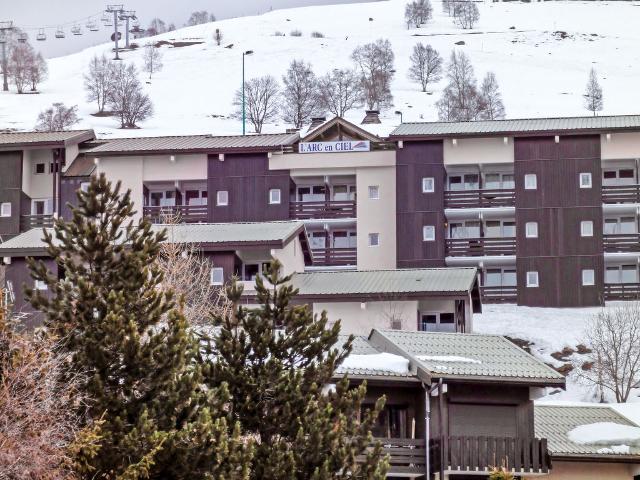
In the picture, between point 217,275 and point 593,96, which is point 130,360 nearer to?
point 217,275

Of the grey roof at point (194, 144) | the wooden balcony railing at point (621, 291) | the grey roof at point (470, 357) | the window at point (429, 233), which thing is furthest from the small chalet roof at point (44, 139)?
the grey roof at point (470, 357)

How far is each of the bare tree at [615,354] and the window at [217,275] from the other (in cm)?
1467

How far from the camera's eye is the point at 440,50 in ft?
524

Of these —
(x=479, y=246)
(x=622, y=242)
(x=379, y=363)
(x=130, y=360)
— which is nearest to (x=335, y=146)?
(x=479, y=246)

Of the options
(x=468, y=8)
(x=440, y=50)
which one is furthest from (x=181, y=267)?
(x=468, y=8)

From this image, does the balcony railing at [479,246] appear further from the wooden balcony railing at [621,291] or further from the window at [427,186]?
the wooden balcony railing at [621,291]

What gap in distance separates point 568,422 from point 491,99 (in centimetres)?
9622

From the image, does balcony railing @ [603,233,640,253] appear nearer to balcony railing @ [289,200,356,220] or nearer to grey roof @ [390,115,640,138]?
grey roof @ [390,115,640,138]

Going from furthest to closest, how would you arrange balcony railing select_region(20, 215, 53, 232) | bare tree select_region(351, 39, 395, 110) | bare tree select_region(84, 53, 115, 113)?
bare tree select_region(84, 53, 115, 113) → bare tree select_region(351, 39, 395, 110) → balcony railing select_region(20, 215, 53, 232)

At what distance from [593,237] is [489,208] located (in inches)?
207

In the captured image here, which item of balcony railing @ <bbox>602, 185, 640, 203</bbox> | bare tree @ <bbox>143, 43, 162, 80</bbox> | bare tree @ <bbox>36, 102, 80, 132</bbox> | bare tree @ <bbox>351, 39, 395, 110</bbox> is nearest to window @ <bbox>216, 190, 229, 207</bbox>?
balcony railing @ <bbox>602, 185, 640, 203</bbox>

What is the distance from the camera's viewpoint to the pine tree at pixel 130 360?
20672mm

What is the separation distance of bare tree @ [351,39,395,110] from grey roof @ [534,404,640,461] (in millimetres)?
88582

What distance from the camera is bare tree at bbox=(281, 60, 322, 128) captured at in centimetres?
12219
